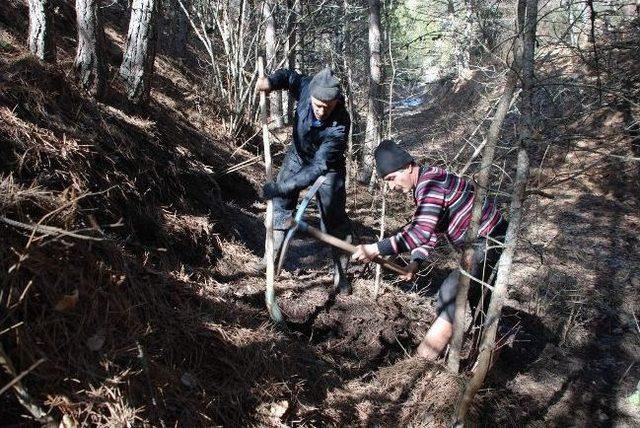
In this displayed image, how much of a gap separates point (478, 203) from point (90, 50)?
3330 millimetres

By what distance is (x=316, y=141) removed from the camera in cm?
419

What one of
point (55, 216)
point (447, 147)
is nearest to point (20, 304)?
point (55, 216)

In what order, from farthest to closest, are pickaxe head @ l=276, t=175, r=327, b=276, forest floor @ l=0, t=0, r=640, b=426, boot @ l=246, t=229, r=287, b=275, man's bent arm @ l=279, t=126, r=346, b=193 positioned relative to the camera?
boot @ l=246, t=229, r=287, b=275 < man's bent arm @ l=279, t=126, r=346, b=193 < pickaxe head @ l=276, t=175, r=327, b=276 < forest floor @ l=0, t=0, r=640, b=426

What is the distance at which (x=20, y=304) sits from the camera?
209 cm

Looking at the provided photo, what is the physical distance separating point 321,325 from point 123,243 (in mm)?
1739

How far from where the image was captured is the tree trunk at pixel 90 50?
384 centimetres

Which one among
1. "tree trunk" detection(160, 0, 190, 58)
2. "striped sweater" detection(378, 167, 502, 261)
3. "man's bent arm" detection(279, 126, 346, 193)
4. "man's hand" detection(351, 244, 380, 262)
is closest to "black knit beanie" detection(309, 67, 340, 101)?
"man's bent arm" detection(279, 126, 346, 193)

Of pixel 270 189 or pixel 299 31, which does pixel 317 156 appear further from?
pixel 299 31

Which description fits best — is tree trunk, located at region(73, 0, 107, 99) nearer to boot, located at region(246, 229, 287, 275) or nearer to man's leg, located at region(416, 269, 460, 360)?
boot, located at region(246, 229, 287, 275)

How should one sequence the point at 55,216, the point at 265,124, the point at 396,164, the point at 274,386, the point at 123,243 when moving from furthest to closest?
the point at 265,124 < the point at 396,164 < the point at 123,243 < the point at 274,386 < the point at 55,216

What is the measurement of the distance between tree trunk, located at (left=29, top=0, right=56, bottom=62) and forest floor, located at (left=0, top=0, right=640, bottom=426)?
0.47 feet

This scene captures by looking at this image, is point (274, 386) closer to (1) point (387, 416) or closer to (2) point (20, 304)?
(1) point (387, 416)

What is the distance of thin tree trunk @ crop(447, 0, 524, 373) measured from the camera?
2.79 m

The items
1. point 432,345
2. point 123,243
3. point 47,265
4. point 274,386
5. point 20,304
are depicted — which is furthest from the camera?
point 432,345
